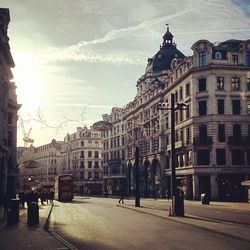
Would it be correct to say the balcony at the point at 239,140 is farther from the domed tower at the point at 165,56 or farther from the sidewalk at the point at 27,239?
the sidewalk at the point at 27,239

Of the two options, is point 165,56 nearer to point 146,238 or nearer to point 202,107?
point 202,107

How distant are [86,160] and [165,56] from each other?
5265 centimetres

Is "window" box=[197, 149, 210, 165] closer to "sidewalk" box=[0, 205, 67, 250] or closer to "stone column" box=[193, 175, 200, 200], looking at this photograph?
"stone column" box=[193, 175, 200, 200]

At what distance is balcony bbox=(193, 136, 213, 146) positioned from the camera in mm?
56750

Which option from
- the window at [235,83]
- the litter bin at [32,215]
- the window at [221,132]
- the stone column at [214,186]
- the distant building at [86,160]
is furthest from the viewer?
the distant building at [86,160]

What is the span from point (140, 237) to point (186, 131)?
1785 inches

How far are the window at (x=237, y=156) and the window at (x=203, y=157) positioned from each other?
128 inches

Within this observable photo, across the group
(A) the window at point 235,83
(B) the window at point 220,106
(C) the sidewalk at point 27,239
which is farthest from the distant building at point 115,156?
(C) the sidewalk at point 27,239

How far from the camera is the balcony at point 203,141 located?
56750 mm

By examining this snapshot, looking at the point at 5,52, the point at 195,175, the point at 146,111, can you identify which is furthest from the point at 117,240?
the point at 146,111

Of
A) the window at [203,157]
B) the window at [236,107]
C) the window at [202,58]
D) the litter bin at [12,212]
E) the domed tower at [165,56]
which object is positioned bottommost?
the litter bin at [12,212]

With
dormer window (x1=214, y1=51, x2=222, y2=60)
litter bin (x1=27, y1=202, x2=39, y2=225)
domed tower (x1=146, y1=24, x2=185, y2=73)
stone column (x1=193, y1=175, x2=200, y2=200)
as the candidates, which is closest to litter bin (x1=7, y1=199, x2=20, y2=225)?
litter bin (x1=27, y1=202, x2=39, y2=225)

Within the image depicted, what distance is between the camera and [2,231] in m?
19.2

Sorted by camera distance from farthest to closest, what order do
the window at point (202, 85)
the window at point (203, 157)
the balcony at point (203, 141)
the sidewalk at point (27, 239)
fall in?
the window at point (202, 85)
the window at point (203, 157)
the balcony at point (203, 141)
the sidewalk at point (27, 239)
